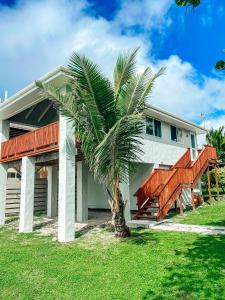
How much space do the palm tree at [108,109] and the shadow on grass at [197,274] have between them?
2.93 m

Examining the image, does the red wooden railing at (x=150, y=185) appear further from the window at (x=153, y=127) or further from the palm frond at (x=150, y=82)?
the palm frond at (x=150, y=82)

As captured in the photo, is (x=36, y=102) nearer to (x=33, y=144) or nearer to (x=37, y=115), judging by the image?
(x=33, y=144)

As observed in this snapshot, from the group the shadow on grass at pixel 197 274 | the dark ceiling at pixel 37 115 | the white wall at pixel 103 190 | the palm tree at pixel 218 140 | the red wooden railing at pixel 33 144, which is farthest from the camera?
the palm tree at pixel 218 140

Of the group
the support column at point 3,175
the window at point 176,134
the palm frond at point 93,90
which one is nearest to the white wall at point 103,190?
the window at point 176,134

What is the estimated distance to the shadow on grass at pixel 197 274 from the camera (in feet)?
16.3

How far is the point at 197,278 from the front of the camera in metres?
5.61

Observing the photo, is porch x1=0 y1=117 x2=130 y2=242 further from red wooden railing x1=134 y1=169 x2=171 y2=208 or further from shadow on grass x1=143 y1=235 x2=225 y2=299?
shadow on grass x1=143 y1=235 x2=225 y2=299

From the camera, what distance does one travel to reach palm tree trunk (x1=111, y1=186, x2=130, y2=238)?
917 cm

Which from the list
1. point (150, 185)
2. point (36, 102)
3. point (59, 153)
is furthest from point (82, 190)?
point (36, 102)

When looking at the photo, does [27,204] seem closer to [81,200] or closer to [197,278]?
[81,200]

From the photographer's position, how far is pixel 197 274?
5816mm

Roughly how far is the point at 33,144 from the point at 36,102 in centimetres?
222

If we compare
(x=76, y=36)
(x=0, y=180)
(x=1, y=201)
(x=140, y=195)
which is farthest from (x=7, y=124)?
(x=140, y=195)

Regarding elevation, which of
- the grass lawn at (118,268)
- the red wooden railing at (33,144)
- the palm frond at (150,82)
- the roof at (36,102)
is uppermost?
the roof at (36,102)
